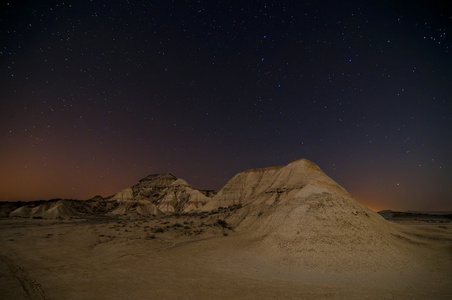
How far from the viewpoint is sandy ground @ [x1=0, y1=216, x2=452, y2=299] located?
35.6ft

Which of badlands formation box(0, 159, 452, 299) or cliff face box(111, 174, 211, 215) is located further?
cliff face box(111, 174, 211, 215)

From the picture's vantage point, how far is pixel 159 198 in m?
113

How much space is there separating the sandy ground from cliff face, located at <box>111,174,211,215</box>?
5986cm

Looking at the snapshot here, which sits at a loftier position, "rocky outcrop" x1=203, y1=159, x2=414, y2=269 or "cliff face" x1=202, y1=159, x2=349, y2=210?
"cliff face" x1=202, y1=159, x2=349, y2=210

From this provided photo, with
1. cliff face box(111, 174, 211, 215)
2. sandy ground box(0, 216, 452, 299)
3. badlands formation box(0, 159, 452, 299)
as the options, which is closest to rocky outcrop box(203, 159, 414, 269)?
badlands formation box(0, 159, 452, 299)

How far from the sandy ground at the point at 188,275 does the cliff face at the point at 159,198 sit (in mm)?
59857

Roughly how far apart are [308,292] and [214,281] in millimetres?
4775

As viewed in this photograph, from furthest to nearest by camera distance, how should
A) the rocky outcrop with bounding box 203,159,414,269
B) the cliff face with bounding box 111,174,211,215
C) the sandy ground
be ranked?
the cliff face with bounding box 111,174,211,215 → the rocky outcrop with bounding box 203,159,414,269 → the sandy ground

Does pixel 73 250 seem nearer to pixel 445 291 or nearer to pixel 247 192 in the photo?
pixel 445 291

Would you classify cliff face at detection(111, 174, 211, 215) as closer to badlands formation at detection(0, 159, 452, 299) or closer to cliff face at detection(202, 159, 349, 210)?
cliff face at detection(202, 159, 349, 210)

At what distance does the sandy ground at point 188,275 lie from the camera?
10.8 meters

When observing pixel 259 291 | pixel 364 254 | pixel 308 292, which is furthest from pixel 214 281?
pixel 364 254

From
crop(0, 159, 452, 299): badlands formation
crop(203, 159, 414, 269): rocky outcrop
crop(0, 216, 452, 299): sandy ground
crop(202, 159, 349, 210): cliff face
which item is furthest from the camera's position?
crop(202, 159, 349, 210): cliff face

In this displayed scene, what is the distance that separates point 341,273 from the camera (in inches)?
566
